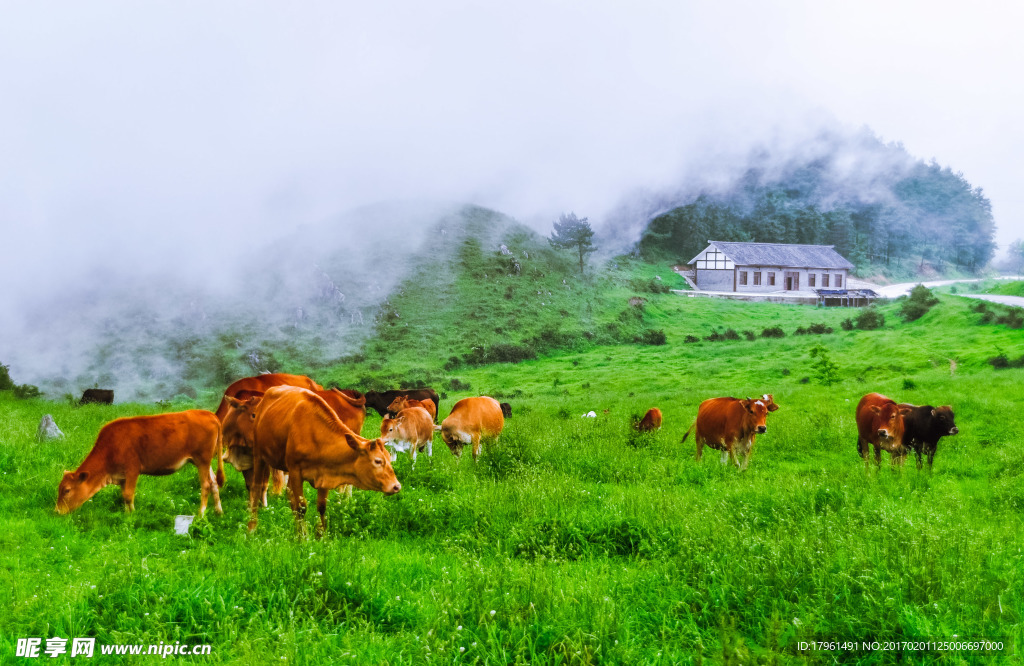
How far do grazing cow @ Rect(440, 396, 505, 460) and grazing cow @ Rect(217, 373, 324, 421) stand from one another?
307cm

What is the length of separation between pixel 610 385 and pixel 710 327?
24.8ft

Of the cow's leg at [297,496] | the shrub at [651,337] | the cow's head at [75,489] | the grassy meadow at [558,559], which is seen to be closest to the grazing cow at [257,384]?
the grassy meadow at [558,559]

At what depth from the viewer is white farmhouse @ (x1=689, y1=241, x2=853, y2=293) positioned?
30.3 m

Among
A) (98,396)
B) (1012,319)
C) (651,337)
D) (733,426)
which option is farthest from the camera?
(651,337)

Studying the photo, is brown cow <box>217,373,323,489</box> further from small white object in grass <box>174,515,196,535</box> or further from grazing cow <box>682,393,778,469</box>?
grazing cow <box>682,393,778,469</box>

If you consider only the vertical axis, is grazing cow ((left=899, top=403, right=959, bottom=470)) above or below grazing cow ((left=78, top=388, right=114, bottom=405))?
above

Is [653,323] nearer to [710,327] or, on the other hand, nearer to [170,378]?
[710,327]

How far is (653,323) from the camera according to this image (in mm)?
28547

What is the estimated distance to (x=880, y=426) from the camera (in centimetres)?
1068

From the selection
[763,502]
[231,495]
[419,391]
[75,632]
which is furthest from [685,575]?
[419,391]

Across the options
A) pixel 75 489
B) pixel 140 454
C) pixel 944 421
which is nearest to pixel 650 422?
pixel 944 421

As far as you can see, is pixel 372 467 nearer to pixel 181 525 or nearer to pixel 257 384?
pixel 181 525

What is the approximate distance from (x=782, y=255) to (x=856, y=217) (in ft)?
23.4

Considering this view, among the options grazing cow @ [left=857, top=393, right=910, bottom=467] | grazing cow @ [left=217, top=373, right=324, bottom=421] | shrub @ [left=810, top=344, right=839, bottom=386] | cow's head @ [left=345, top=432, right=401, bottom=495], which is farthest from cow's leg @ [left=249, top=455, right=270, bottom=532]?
shrub @ [left=810, top=344, right=839, bottom=386]
